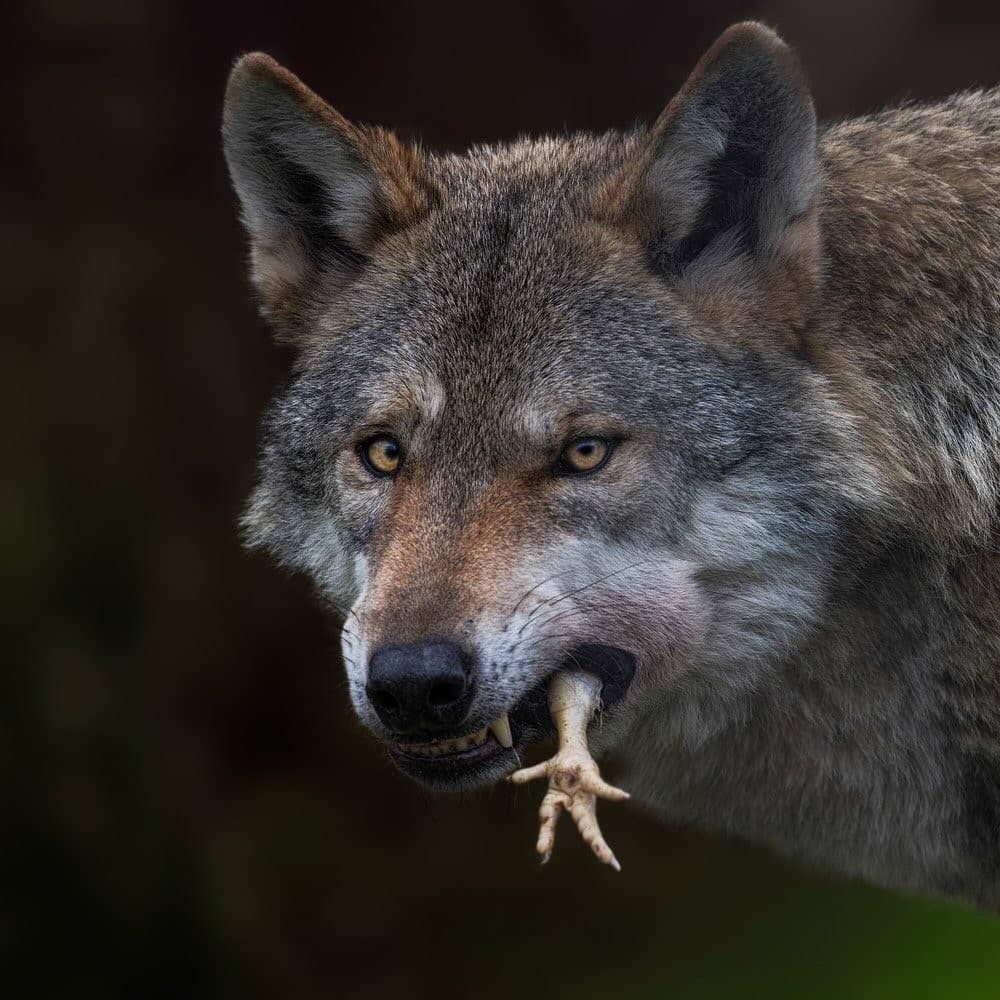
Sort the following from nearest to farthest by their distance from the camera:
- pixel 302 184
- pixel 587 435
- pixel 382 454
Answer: pixel 587 435
pixel 382 454
pixel 302 184

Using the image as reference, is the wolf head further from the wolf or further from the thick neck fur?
the thick neck fur

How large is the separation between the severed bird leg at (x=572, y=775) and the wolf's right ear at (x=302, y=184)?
5.76ft

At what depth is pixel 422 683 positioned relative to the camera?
3953 millimetres

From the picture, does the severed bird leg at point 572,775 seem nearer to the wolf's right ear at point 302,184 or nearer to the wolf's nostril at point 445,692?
the wolf's nostril at point 445,692

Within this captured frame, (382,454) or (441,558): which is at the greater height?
(382,454)

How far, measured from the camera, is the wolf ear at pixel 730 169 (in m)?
4.24

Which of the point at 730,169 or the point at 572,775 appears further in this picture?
the point at 730,169

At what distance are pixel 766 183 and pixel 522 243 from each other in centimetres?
80

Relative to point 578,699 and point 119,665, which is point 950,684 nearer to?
point 578,699

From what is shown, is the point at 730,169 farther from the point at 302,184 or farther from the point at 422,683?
the point at 422,683

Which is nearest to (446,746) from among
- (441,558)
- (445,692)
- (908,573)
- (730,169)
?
(445,692)

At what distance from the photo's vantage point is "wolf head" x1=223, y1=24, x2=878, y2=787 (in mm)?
4184

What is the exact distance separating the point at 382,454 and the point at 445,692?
94cm

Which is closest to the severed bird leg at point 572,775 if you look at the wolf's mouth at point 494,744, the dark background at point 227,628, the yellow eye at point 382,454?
the wolf's mouth at point 494,744
